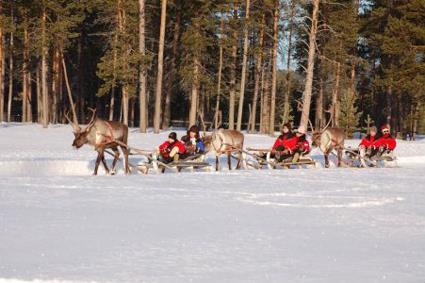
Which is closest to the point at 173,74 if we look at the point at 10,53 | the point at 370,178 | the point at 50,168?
the point at 10,53

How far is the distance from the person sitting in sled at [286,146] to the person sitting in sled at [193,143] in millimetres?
2242

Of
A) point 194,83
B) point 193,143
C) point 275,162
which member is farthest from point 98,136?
point 194,83

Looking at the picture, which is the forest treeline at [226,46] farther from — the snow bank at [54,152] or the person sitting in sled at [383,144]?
the person sitting in sled at [383,144]

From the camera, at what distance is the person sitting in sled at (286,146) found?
60.4 ft

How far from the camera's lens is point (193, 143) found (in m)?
17.5

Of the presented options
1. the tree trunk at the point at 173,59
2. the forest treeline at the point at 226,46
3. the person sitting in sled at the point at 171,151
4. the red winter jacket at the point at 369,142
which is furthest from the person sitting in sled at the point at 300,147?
the tree trunk at the point at 173,59

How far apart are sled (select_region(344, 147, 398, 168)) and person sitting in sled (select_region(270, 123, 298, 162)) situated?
98.2 inches

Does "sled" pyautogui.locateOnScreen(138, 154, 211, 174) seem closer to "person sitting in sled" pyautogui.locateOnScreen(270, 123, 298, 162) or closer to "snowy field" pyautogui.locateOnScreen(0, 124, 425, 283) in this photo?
"snowy field" pyautogui.locateOnScreen(0, 124, 425, 283)

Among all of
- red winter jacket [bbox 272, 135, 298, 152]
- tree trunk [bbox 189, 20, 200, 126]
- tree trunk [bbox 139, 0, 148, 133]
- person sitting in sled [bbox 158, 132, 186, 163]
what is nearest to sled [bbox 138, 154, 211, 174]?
person sitting in sled [bbox 158, 132, 186, 163]

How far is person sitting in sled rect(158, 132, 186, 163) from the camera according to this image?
16672 mm

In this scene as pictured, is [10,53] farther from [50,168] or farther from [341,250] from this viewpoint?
[341,250]

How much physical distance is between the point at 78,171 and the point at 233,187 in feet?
23.8

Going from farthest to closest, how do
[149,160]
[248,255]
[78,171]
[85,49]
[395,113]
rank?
[85,49] < [395,113] < [78,171] < [149,160] < [248,255]

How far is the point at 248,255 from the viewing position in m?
6.60
